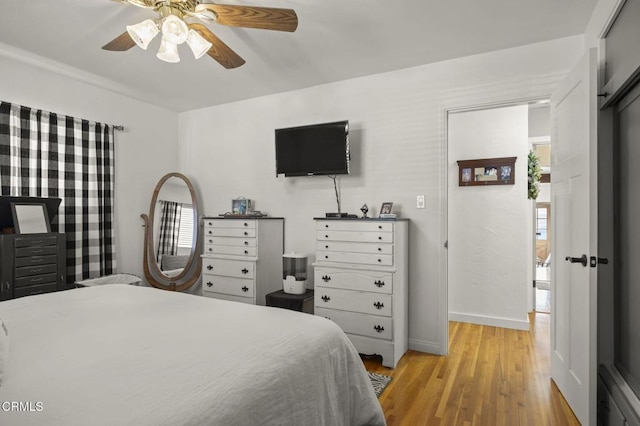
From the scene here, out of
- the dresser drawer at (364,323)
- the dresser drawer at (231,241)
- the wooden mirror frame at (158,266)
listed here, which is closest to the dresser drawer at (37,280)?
the wooden mirror frame at (158,266)

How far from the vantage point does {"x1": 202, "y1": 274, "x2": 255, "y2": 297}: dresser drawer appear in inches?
138

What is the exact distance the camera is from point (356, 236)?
2.89 meters

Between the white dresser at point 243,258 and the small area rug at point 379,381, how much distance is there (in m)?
1.41

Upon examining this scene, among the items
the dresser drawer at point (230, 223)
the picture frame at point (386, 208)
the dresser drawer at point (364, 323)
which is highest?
the picture frame at point (386, 208)

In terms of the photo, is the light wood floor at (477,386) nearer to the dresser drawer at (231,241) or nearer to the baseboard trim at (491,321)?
the baseboard trim at (491,321)

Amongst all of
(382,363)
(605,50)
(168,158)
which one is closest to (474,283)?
(382,363)

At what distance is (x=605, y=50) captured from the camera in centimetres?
204

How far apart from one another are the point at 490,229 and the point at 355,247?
1.87 m

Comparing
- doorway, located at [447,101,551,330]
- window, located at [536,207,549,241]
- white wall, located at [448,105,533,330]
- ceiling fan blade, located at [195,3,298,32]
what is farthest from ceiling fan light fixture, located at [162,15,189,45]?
window, located at [536,207,549,241]

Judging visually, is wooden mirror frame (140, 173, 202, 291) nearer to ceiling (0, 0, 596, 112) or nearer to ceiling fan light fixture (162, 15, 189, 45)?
ceiling (0, 0, 596, 112)

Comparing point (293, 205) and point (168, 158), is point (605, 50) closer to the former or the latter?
point (293, 205)

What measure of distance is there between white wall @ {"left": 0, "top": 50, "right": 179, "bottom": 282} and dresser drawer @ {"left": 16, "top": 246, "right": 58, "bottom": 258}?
3.39ft

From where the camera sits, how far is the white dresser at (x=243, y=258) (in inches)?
138

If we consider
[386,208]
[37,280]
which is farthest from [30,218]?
[386,208]
